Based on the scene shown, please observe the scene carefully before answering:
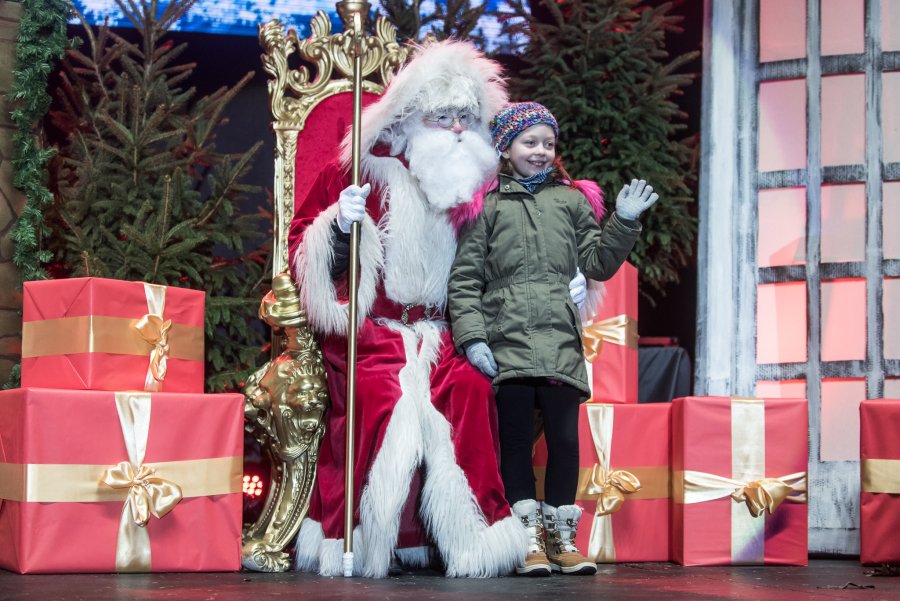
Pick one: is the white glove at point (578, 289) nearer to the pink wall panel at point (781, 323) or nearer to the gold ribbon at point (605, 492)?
the gold ribbon at point (605, 492)

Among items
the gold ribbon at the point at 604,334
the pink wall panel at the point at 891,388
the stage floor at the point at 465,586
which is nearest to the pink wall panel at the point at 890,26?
the pink wall panel at the point at 891,388

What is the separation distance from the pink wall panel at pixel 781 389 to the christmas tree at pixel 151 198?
2.12 m

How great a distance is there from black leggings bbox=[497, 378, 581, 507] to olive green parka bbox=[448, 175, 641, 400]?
0.25ft

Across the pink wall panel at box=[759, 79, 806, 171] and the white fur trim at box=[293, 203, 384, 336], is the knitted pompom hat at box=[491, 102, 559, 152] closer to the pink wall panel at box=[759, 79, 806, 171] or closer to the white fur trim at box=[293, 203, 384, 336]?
the white fur trim at box=[293, 203, 384, 336]

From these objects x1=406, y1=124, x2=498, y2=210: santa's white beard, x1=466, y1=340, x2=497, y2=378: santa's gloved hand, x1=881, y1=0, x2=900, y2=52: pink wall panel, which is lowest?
x1=466, y1=340, x2=497, y2=378: santa's gloved hand

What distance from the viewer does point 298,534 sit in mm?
3381

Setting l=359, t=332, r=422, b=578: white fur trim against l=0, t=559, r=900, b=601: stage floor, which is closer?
l=0, t=559, r=900, b=601: stage floor

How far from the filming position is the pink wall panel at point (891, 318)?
429cm

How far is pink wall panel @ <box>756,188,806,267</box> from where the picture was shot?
177 inches

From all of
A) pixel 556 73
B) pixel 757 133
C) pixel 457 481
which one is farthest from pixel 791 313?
pixel 457 481

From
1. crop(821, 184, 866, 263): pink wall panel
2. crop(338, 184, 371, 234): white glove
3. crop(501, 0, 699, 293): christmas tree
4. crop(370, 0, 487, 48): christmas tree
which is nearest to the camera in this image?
crop(338, 184, 371, 234): white glove

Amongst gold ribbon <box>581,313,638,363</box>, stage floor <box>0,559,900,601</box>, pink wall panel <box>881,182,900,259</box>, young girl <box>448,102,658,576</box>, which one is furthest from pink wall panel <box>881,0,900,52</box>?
stage floor <box>0,559,900,601</box>

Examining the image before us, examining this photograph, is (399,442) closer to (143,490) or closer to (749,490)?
(143,490)

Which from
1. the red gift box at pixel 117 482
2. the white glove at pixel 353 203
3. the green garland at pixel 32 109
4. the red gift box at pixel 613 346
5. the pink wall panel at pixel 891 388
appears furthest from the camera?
the pink wall panel at pixel 891 388
